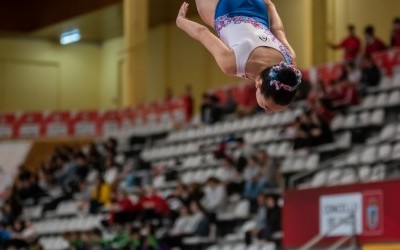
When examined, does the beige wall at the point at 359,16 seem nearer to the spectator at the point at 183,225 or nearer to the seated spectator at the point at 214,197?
the seated spectator at the point at 214,197

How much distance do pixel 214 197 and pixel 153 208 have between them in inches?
57.7

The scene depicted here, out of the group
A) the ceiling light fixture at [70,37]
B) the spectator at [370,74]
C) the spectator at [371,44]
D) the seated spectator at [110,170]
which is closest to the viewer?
the spectator at [370,74]

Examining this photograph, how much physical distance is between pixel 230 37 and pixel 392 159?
8033 mm

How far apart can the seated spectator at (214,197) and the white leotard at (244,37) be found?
10.2 meters

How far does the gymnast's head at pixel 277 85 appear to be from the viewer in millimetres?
6840

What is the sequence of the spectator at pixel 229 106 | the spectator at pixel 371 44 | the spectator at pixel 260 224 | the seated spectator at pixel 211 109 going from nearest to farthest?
the spectator at pixel 260 224, the spectator at pixel 371 44, the spectator at pixel 229 106, the seated spectator at pixel 211 109

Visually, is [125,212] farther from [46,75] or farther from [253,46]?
[46,75]

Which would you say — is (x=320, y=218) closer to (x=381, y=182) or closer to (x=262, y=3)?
(x=381, y=182)

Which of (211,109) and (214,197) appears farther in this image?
(211,109)

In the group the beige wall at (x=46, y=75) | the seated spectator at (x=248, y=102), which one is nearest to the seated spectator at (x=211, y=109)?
the seated spectator at (x=248, y=102)

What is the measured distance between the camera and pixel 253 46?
707 centimetres

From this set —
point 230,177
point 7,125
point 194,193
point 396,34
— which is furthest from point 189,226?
point 7,125

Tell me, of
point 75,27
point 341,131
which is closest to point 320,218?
point 341,131

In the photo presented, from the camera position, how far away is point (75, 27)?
34062mm
